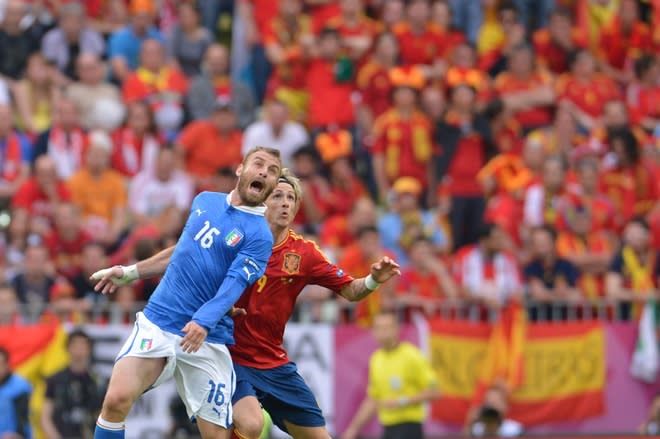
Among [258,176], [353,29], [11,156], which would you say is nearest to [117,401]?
[258,176]

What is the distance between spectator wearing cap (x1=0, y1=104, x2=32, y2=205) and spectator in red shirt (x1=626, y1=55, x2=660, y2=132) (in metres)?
7.94

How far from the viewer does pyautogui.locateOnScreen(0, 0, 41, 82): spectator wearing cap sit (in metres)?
17.7

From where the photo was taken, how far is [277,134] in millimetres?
17297

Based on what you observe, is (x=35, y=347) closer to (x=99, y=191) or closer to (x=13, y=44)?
(x=99, y=191)

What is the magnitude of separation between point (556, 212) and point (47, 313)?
19.6ft

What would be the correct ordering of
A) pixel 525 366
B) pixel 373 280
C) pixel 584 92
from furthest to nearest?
1. pixel 584 92
2. pixel 525 366
3. pixel 373 280

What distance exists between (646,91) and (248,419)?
35.7ft

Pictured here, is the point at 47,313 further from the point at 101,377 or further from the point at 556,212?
the point at 556,212

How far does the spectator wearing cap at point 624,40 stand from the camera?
19812 mm

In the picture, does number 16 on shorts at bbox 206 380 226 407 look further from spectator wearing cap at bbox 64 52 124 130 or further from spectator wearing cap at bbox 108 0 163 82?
spectator wearing cap at bbox 108 0 163 82

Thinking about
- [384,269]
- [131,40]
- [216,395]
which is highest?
[131,40]

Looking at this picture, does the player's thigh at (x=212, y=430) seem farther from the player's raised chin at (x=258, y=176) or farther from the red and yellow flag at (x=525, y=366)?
the red and yellow flag at (x=525, y=366)

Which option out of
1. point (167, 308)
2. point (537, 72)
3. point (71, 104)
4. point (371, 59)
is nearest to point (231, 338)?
point (167, 308)

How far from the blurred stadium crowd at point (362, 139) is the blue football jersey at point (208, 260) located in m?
4.95
